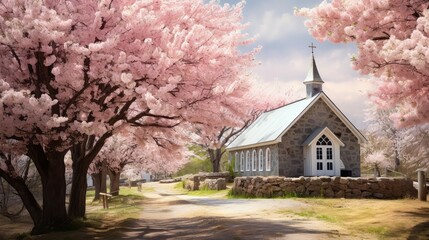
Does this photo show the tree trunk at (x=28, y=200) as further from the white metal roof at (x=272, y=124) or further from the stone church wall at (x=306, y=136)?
the stone church wall at (x=306, y=136)

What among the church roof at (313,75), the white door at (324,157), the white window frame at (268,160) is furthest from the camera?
the church roof at (313,75)

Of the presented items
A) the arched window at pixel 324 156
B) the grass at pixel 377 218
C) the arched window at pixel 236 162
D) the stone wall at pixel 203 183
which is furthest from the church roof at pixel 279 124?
the grass at pixel 377 218

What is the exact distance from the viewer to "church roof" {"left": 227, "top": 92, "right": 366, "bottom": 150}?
2909cm

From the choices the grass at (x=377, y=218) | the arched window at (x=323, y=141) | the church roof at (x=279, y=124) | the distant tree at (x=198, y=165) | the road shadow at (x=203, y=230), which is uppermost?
the church roof at (x=279, y=124)

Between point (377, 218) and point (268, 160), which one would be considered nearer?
point (377, 218)

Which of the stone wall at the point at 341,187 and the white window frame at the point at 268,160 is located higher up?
the white window frame at the point at 268,160

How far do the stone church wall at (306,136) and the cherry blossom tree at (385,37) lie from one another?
1342 cm

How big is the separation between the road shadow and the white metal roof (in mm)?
14179

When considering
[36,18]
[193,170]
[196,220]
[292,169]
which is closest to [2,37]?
[36,18]

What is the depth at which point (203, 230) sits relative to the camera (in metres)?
13.4

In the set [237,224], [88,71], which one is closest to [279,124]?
[237,224]

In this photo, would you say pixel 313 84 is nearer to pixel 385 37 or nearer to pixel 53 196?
pixel 385 37

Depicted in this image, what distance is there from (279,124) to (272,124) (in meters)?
1.83

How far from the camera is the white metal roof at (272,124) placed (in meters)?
29.6
